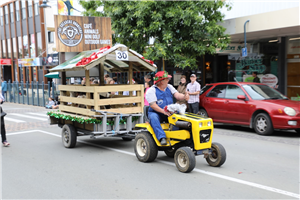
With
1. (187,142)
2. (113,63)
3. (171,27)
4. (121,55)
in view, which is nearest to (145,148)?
(187,142)

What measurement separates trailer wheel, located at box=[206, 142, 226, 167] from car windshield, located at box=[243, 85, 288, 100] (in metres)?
4.71

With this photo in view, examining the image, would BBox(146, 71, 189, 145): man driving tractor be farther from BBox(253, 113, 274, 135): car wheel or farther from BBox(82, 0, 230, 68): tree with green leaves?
BBox(82, 0, 230, 68): tree with green leaves

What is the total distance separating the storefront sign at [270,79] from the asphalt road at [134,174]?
742 centimetres

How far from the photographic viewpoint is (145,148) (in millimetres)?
6406

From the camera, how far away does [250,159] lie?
6.58m

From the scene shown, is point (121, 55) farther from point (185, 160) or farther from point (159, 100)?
point (185, 160)

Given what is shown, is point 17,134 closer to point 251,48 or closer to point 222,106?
point 222,106

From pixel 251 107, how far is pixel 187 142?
475cm

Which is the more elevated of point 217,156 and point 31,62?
point 31,62

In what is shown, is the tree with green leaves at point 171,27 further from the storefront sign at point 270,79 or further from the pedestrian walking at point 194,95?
the storefront sign at point 270,79

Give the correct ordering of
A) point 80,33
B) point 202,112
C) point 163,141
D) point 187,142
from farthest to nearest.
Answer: point 202,112 → point 80,33 → point 163,141 → point 187,142

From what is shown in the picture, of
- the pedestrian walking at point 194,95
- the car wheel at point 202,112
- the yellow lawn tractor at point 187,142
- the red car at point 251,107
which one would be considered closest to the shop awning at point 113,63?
the yellow lawn tractor at point 187,142

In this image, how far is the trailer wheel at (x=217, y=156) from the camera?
5738 mm

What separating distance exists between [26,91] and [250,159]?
63.1ft
